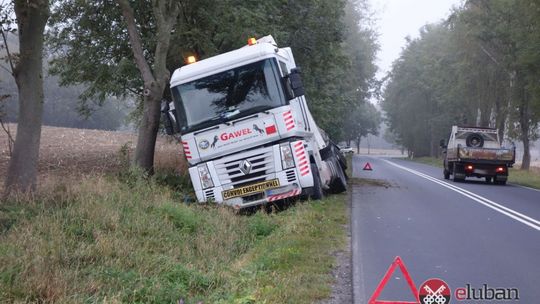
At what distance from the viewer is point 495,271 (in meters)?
8.45

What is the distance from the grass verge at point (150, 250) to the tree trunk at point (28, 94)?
1.18m

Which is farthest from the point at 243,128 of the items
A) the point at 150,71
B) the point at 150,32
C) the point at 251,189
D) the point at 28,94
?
the point at 150,32

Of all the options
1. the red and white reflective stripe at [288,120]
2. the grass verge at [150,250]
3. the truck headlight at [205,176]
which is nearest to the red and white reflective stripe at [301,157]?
the red and white reflective stripe at [288,120]

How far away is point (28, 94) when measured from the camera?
12.2m

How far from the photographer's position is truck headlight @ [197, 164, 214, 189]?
1354cm

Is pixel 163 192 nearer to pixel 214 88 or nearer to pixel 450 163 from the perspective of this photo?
pixel 214 88

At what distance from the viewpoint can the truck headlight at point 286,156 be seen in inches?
519

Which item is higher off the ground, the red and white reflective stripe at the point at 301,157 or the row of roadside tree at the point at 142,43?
the row of roadside tree at the point at 142,43

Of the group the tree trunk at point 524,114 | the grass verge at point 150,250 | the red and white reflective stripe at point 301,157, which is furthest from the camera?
the tree trunk at point 524,114

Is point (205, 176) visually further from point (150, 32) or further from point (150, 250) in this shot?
point (150, 32)

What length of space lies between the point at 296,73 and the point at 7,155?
14129mm

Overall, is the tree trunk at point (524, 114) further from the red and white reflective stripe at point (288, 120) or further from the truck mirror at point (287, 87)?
the red and white reflective stripe at point (288, 120)

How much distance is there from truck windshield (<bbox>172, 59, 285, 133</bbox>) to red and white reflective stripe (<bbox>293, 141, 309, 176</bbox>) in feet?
3.15

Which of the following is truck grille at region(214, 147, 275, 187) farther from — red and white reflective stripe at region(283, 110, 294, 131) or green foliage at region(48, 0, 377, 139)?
green foliage at region(48, 0, 377, 139)
